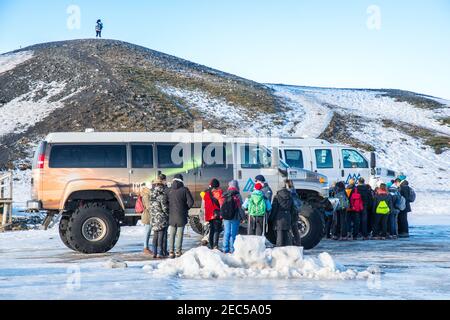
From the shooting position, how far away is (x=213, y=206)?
1580 centimetres

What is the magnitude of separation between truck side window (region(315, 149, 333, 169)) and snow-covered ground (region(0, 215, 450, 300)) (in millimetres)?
7831

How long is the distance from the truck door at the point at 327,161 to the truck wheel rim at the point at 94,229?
9.27 m

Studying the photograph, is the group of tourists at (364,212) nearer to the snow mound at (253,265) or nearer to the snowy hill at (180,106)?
the snow mound at (253,265)

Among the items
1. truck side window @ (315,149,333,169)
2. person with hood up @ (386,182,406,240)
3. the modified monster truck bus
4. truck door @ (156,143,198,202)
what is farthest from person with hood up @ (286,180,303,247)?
truck side window @ (315,149,333,169)

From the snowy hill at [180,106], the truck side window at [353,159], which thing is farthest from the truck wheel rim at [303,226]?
the snowy hill at [180,106]

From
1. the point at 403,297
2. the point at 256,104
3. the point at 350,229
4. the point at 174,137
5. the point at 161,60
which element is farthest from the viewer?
the point at 161,60

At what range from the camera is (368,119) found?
236 ft

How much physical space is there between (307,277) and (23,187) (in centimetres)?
3124

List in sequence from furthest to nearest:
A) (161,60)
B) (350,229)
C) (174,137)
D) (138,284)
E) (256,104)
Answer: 1. (161,60)
2. (256,104)
3. (350,229)
4. (174,137)
5. (138,284)

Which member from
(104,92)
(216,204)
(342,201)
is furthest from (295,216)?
(104,92)

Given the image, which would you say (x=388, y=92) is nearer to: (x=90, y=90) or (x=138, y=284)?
(x=90, y=90)

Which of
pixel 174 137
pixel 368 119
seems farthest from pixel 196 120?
pixel 174 137

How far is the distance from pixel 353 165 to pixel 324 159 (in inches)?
41.7

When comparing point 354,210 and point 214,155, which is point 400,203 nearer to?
point 354,210
